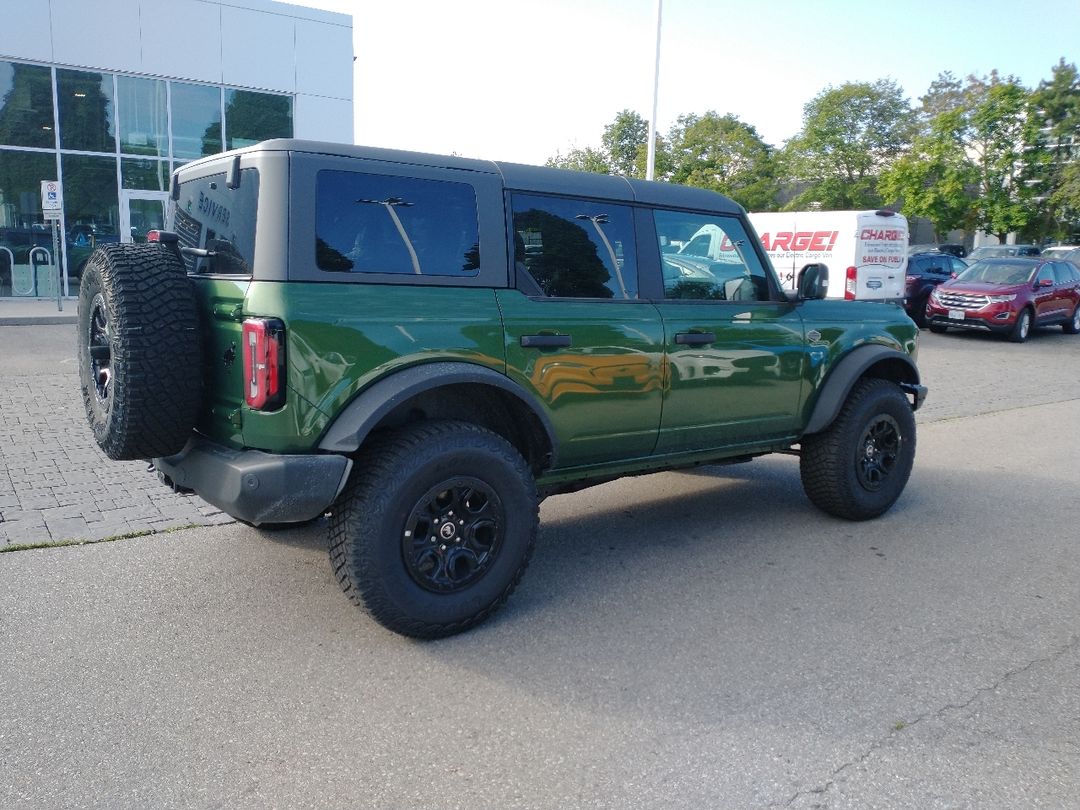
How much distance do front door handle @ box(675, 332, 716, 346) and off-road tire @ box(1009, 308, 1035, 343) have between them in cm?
1574

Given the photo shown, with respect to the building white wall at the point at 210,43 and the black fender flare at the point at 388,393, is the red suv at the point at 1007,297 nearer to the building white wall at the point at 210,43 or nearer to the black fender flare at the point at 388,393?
the building white wall at the point at 210,43

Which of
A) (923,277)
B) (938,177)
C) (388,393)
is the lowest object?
(388,393)

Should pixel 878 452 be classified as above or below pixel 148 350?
below

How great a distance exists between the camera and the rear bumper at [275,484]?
11.0 ft

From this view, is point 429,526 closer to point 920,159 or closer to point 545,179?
point 545,179

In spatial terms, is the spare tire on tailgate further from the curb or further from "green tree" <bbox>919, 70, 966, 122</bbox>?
"green tree" <bbox>919, 70, 966, 122</bbox>

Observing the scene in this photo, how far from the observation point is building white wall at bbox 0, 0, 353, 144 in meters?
18.0

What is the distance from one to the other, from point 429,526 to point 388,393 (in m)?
0.60

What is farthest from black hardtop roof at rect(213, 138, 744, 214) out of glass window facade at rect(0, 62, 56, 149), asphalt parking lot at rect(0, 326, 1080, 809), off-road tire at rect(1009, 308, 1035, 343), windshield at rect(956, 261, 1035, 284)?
glass window facade at rect(0, 62, 56, 149)

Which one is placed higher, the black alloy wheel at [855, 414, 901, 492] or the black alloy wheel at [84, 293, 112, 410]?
the black alloy wheel at [84, 293, 112, 410]

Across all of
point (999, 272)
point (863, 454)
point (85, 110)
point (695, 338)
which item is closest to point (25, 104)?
point (85, 110)

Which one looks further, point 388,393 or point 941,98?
point 941,98

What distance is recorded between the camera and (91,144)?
19.2 metres

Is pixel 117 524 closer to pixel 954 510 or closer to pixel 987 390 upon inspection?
pixel 954 510
